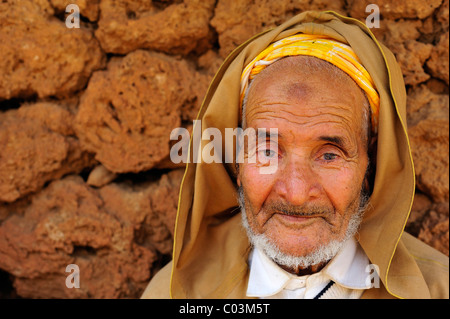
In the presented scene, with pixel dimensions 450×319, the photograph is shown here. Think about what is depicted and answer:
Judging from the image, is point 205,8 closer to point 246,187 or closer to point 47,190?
point 246,187

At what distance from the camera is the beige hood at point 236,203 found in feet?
6.80

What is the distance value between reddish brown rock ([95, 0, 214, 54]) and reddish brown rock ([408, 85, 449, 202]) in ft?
4.36

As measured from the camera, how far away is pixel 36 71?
8.35 feet

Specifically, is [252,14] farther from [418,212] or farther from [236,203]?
[418,212]

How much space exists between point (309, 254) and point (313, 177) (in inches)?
13.7

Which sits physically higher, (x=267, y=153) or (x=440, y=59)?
(x=440, y=59)

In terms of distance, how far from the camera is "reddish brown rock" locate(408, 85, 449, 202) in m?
2.67

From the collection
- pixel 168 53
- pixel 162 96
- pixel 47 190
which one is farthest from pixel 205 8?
pixel 47 190

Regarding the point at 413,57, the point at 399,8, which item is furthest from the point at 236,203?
the point at 399,8

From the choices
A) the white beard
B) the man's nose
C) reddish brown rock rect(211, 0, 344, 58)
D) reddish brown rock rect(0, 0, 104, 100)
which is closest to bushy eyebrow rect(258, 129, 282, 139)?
the man's nose

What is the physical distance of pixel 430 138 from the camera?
2.71m

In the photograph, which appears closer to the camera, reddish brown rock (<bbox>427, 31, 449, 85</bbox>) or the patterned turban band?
the patterned turban band

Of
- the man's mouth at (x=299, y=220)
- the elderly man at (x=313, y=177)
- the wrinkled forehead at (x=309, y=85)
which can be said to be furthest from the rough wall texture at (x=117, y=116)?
the man's mouth at (x=299, y=220)

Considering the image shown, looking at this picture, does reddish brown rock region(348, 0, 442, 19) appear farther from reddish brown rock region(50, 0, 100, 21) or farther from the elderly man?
reddish brown rock region(50, 0, 100, 21)
